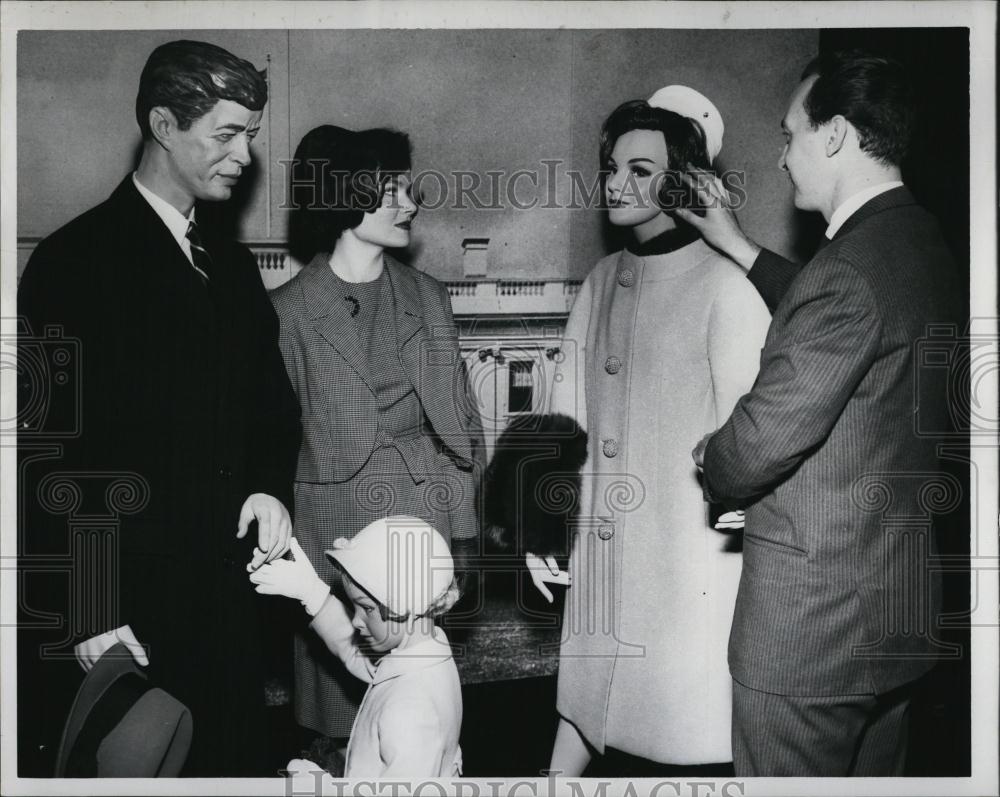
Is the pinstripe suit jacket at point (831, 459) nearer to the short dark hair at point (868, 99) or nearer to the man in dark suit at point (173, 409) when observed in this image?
the short dark hair at point (868, 99)

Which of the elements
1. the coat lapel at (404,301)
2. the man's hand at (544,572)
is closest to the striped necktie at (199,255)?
the coat lapel at (404,301)

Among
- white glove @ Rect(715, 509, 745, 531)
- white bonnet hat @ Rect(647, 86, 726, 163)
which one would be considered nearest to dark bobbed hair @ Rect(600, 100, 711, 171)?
white bonnet hat @ Rect(647, 86, 726, 163)

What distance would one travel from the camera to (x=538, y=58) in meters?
2.75

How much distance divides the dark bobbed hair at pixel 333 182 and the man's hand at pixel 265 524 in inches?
27.8

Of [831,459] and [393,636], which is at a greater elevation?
[831,459]

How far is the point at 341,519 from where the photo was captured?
8.94ft

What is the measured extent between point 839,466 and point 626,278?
30.1 inches

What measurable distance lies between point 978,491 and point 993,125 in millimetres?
1045

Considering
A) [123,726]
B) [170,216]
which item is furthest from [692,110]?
[123,726]

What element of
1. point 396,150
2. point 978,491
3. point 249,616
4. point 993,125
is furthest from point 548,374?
point 993,125

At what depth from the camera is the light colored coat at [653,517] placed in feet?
8.78

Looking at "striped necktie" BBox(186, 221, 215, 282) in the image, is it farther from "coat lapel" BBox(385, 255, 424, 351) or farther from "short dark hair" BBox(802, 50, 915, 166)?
"short dark hair" BBox(802, 50, 915, 166)

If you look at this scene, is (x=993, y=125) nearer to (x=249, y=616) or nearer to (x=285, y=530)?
(x=285, y=530)

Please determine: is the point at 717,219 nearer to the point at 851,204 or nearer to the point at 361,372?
the point at 851,204
